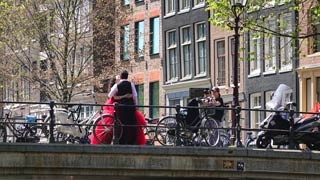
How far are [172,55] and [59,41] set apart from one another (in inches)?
341

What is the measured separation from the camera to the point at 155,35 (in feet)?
195

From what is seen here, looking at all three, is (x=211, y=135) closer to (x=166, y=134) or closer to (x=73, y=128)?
(x=166, y=134)

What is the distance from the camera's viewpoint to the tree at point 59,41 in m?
48.6

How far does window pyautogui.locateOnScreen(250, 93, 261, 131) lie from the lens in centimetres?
4928

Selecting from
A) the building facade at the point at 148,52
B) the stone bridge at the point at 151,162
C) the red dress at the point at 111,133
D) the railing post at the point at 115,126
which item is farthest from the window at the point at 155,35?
the railing post at the point at 115,126

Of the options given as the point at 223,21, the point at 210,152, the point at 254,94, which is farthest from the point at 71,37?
the point at 210,152

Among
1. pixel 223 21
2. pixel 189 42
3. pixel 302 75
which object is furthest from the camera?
pixel 189 42

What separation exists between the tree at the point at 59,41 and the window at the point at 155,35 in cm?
786

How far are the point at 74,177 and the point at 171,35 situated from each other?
31.9 meters

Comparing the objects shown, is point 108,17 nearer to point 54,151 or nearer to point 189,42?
point 189,42

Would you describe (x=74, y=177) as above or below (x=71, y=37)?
below

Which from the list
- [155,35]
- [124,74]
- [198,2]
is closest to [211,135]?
[124,74]

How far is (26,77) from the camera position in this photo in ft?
164

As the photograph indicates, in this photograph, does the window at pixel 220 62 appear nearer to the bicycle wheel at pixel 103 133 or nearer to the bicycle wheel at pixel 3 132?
the bicycle wheel at pixel 3 132
